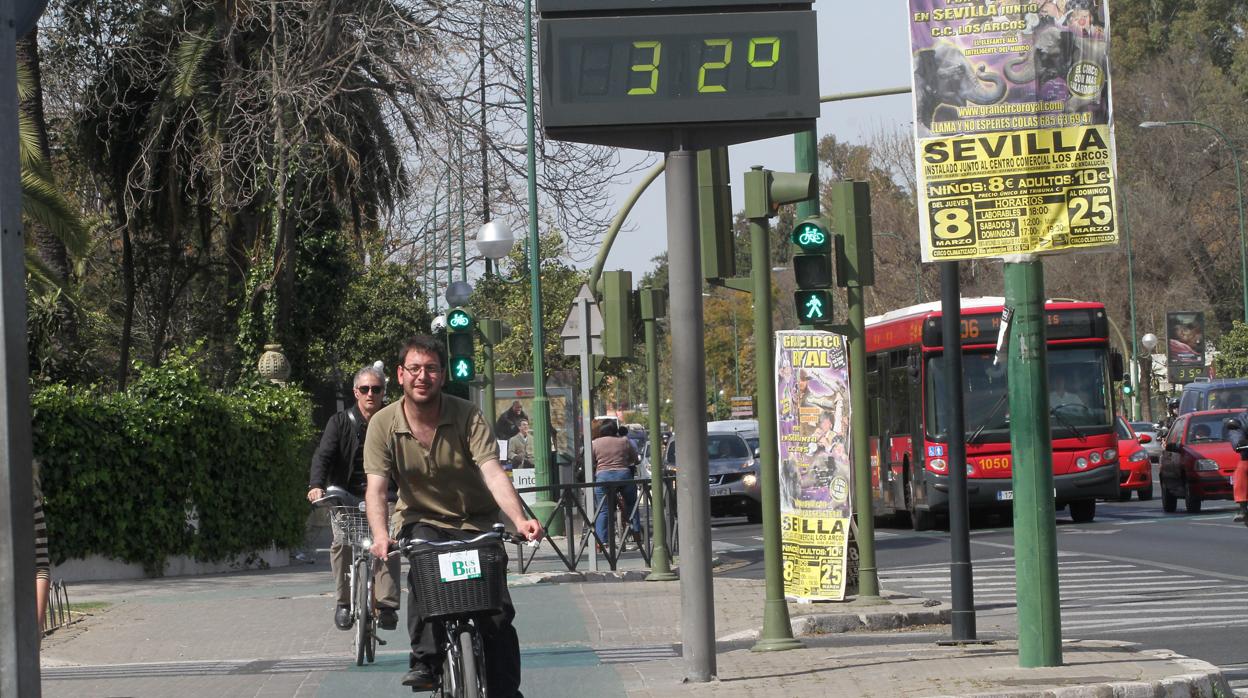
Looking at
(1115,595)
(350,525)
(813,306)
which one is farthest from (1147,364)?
(350,525)

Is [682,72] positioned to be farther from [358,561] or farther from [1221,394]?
[1221,394]

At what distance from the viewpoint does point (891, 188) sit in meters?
61.5

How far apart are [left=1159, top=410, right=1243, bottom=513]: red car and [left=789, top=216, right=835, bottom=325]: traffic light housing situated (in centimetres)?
1690

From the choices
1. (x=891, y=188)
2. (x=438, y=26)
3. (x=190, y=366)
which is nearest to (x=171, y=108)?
(x=438, y=26)

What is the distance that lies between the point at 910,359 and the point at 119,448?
36.5 ft

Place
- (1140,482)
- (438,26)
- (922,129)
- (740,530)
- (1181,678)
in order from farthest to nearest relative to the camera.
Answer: (1140,482) → (740,530) → (438,26) → (922,129) → (1181,678)

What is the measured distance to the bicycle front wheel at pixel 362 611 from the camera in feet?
36.0

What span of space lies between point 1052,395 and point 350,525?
15.9 m

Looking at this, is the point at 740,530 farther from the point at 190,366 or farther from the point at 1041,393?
the point at 1041,393

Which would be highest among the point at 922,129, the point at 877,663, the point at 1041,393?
the point at 922,129

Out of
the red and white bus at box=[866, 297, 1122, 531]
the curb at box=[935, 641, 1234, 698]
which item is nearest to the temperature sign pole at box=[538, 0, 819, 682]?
the curb at box=[935, 641, 1234, 698]

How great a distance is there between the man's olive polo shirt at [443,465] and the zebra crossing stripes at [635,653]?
12.1 ft

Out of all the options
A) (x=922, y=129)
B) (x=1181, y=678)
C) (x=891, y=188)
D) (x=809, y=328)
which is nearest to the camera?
(x=1181, y=678)

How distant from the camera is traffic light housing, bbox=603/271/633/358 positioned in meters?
Answer: 17.5
